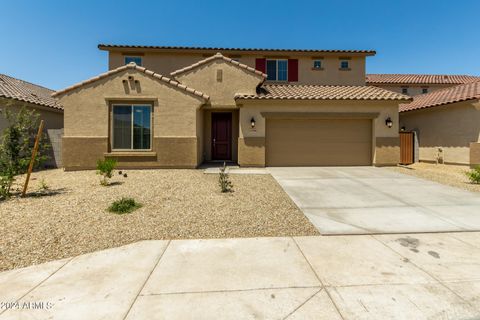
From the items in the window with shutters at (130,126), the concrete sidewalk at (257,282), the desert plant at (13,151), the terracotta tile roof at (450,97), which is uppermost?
the terracotta tile roof at (450,97)

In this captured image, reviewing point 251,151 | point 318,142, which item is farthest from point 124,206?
point 318,142

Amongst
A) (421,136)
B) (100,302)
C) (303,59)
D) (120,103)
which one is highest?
(303,59)

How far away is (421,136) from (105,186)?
18.4 m

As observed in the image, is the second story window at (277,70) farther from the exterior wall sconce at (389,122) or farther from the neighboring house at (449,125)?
the neighboring house at (449,125)

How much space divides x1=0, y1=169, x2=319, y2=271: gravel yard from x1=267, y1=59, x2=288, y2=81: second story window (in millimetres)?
12095

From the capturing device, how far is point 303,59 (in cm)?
1841

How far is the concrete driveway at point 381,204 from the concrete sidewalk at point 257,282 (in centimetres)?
77

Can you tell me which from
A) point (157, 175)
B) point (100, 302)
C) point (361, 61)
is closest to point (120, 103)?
point (157, 175)

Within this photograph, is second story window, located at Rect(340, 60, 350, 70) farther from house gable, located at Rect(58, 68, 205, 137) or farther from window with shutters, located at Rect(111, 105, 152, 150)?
window with shutters, located at Rect(111, 105, 152, 150)

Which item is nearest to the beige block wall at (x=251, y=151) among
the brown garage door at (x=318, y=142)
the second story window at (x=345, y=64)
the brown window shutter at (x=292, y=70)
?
the brown garage door at (x=318, y=142)

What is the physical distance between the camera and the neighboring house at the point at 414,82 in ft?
99.5

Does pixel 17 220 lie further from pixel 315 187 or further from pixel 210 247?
pixel 315 187

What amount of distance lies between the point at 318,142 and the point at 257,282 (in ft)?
36.0

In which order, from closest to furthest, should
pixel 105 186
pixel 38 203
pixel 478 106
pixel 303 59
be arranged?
1. pixel 38 203
2. pixel 105 186
3. pixel 478 106
4. pixel 303 59
